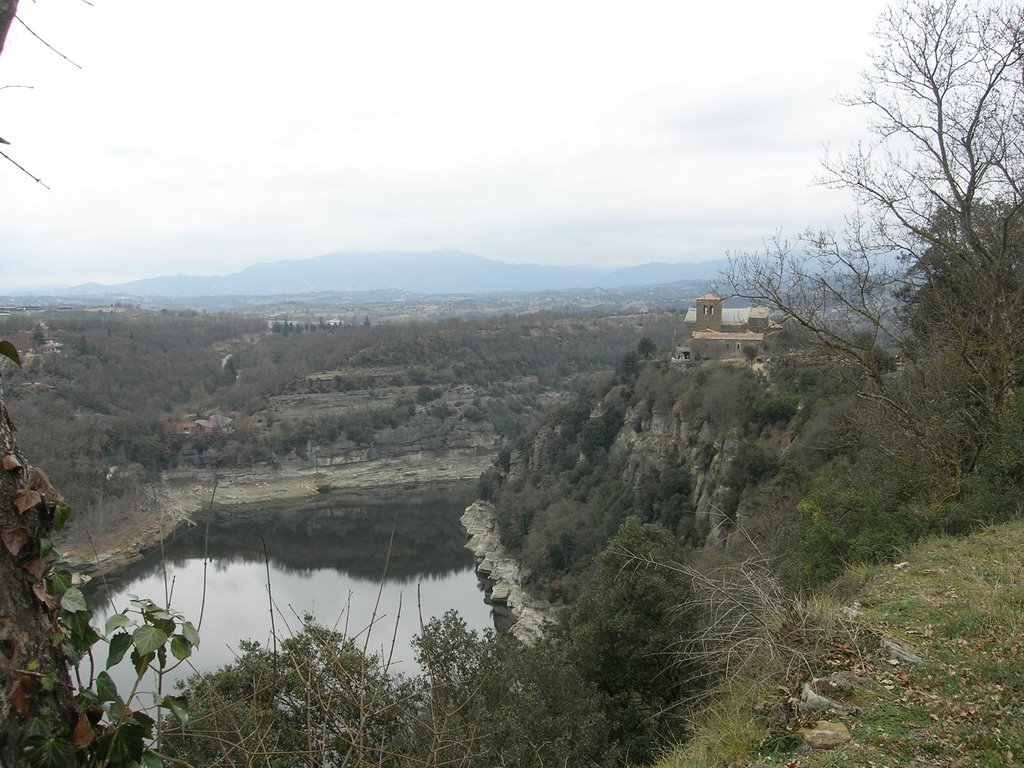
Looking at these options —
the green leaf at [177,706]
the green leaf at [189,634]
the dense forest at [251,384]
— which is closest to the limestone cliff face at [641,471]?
the green leaf at [177,706]

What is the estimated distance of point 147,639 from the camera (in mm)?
1329

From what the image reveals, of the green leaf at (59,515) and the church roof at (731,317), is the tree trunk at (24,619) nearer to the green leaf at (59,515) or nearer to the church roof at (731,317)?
the green leaf at (59,515)

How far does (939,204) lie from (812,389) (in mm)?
10115

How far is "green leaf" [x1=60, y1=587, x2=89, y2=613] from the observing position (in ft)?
4.33

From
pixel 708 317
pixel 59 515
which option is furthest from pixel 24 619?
pixel 708 317

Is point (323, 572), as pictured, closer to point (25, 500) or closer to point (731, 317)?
point (731, 317)

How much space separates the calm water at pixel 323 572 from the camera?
511 inches

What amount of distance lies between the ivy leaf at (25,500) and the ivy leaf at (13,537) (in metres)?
0.03

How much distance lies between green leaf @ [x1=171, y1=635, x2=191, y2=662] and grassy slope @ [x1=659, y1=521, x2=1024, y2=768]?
6.17ft

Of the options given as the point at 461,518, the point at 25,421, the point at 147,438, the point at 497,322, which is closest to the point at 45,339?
the point at 147,438

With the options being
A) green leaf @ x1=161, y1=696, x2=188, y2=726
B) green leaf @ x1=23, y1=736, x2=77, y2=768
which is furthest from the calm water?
green leaf @ x1=23, y1=736, x2=77, y2=768

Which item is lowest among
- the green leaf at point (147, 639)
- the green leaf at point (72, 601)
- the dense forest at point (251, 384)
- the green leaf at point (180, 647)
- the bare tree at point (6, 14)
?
the dense forest at point (251, 384)

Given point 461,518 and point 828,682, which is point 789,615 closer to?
point 828,682

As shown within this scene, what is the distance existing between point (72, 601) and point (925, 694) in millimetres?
2597
